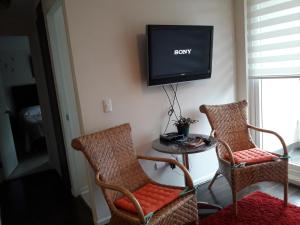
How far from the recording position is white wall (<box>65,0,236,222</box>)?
2.20 meters

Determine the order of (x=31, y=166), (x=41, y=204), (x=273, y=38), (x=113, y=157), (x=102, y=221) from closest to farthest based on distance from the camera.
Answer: (x=113, y=157) → (x=102, y=221) → (x=273, y=38) → (x=41, y=204) → (x=31, y=166)

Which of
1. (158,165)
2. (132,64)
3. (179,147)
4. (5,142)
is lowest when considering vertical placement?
(158,165)

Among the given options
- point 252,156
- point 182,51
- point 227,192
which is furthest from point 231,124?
point 182,51

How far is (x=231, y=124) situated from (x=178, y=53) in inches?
37.9

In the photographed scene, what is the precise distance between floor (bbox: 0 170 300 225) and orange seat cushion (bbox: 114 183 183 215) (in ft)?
2.56

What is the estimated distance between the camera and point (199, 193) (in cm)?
284

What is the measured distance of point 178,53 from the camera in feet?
8.35

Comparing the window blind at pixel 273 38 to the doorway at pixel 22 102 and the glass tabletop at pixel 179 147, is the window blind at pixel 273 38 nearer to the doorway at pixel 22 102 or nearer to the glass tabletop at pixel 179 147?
the glass tabletop at pixel 179 147

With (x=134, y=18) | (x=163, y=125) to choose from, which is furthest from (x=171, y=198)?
(x=134, y=18)

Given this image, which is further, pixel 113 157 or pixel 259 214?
pixel 259 214

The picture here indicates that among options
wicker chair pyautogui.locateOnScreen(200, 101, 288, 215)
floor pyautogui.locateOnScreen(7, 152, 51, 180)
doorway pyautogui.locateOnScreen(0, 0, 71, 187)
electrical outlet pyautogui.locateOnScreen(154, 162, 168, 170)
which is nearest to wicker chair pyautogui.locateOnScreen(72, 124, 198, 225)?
electrical outlet pyautogui.locateOnScreen(154, 162, 168, 170)

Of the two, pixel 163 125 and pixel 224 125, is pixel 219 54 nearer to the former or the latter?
pixel 224 125

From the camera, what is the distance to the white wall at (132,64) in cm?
220

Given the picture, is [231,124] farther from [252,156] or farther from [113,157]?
[113,157]
